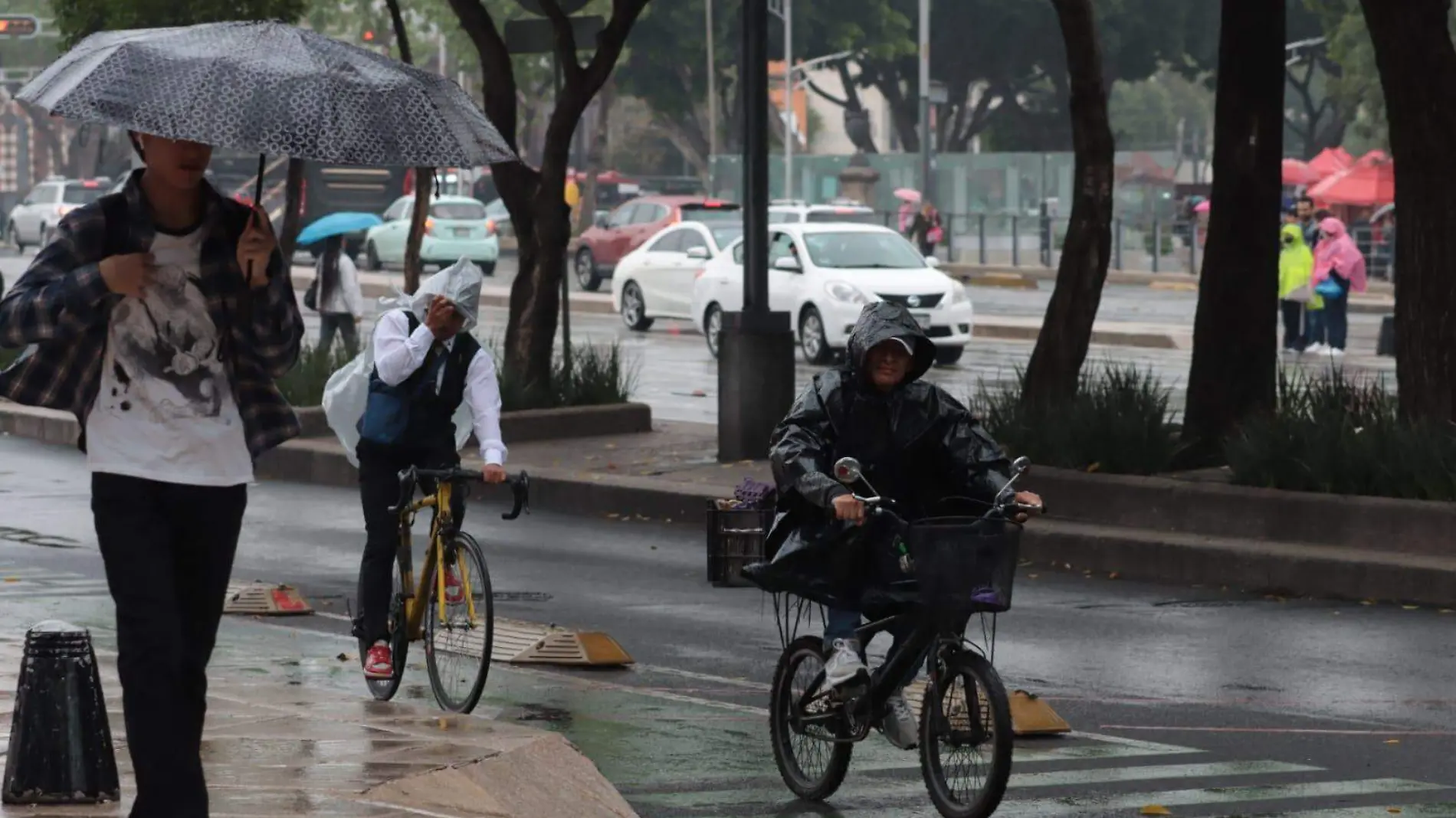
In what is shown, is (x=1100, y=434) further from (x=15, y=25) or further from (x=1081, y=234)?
(x=15, y=25)

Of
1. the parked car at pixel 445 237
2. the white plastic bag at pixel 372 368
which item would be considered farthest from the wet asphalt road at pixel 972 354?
the white plastic bag at pixel 372 368

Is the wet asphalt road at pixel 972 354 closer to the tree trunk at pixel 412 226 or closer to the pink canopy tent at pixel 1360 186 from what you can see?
the tree trunk at pixel 412 226

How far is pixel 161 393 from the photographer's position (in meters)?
5.98

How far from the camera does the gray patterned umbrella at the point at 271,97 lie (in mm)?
5961

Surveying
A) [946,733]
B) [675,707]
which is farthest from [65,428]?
[946,733]

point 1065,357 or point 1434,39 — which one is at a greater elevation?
point 1434,39

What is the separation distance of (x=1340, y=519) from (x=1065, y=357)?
11.6 feet

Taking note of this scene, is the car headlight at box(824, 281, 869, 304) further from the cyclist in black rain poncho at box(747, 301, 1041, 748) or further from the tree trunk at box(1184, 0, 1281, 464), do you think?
the cyclist in black rain poncho at box(747, 301, 1041, 748)

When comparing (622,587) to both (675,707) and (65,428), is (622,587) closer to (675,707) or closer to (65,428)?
(675,707)

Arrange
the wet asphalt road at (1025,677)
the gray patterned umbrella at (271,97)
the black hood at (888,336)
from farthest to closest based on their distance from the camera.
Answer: the wet asphalt road at (1025,677), the black hood at (888,336), the gray patterned umbrella at (271,97)

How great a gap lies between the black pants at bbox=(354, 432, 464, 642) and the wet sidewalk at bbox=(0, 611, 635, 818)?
45cm

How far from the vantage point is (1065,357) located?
54.5ft

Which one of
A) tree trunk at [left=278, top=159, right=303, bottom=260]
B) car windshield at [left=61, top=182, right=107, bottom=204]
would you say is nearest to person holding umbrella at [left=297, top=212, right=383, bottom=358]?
tree trunk at [left=278, top=159, right=303, bottom=260]

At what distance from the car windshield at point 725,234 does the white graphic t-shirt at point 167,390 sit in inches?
1153
